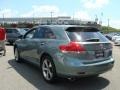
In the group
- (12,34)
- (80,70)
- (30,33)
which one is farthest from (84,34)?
(12,34)

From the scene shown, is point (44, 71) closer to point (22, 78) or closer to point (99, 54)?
point (22, 78)

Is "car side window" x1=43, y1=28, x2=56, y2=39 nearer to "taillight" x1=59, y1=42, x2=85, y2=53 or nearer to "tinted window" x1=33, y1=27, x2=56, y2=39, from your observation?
"tinted window" x1=33, y1=27, x2=56, y2=39

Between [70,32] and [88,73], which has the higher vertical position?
[70,32]

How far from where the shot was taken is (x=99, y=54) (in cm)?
684

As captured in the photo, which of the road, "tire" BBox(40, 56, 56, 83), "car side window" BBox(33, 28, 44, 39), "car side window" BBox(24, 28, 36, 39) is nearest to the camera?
the road

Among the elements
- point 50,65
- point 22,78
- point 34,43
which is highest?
point 34,43

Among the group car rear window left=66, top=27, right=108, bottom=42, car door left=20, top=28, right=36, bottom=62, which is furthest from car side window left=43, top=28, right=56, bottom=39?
car door left=20, top=28, right=36, bottom=62

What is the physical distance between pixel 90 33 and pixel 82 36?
1.28 feet

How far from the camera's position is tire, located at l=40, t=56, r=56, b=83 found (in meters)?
7.03

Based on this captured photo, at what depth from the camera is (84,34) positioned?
23.0 feet

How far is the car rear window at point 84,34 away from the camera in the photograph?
6778mm

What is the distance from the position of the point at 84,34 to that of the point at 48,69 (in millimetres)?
1442

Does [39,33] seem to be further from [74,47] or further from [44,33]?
[74,47]

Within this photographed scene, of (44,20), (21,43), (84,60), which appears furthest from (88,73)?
(44,20)
